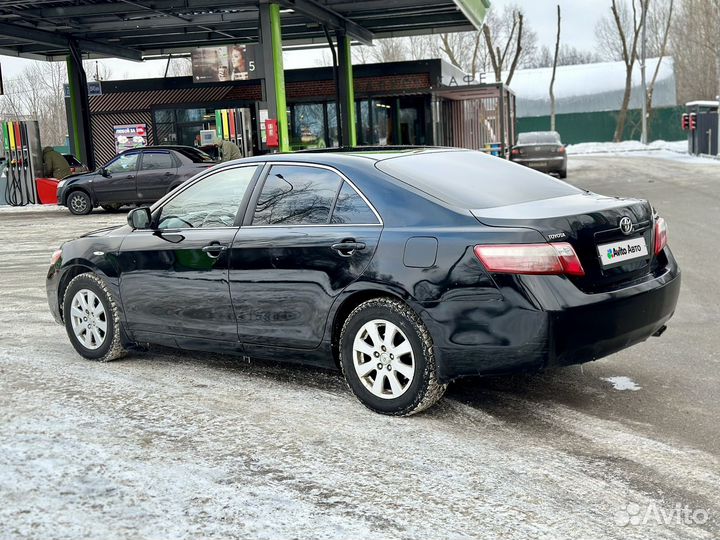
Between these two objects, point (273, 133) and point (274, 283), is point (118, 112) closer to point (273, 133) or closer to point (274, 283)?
point (273, 133)

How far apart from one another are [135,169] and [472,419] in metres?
17.1

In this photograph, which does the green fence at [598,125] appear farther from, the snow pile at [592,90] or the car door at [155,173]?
the car door at [155,173]

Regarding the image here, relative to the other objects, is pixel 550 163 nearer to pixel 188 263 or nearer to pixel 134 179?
pixel 134 179

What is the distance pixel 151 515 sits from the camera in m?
3.67

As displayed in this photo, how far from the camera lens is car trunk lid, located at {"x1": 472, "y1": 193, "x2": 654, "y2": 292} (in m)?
4.60

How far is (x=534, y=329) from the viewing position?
14.7 ft

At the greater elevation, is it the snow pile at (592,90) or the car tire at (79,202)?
the snow pile at (592,90)

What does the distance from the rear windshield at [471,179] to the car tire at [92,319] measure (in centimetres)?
237

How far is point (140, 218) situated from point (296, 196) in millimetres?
1313

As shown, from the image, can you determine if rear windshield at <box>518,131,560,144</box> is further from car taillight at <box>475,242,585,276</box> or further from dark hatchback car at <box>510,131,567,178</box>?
car taillight at <box>475,242,585,276</box>

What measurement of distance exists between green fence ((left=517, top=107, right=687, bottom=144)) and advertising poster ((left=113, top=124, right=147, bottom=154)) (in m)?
39.1

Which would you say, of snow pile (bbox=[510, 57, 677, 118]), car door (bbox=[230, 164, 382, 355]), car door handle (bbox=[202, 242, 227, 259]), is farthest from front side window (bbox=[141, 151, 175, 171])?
snow pile (bbox=[510, 57, 677, 118])

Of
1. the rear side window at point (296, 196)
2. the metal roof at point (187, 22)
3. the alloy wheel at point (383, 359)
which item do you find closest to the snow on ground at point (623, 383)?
the alloy wheel at point (383, 359)

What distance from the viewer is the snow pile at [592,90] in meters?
→ 66.2
